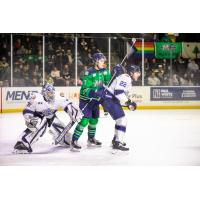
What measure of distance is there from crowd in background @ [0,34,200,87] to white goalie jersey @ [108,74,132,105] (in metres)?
0.08

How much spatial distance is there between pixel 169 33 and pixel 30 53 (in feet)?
3.34

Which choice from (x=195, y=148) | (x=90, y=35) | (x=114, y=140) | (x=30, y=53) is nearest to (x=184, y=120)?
(x=195, y=148)

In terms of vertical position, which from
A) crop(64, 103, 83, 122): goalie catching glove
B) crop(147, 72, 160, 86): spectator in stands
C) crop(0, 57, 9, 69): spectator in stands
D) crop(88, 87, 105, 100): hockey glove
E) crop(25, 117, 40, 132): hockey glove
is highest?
crop(0, 57, 9, 69): spectator in stands

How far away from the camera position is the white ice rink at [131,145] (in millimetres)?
3818

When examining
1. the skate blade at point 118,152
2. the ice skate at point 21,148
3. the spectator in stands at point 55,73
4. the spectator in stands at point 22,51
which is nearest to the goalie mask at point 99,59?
the spectator in stands at point 55,73

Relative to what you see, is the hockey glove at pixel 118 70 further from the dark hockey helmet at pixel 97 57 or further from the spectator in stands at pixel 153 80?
the spectator in stands at pixel 153 80

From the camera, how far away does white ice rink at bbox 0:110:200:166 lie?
382 cm

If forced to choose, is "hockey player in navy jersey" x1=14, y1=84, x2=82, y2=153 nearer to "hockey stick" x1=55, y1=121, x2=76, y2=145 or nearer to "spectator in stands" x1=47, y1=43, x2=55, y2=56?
"hockey stick" x1=55, y1=121, x2=76, y2=145

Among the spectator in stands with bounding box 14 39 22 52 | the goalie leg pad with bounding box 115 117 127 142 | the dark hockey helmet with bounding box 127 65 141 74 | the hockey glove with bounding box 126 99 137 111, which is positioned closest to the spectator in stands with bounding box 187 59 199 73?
the dark hockey helmet with bounding box 127 65 141 74

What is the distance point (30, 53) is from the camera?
3906 mm

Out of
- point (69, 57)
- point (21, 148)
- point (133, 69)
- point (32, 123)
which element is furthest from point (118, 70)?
point (21, 148)

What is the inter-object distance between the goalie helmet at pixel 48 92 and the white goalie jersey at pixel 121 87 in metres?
0.41

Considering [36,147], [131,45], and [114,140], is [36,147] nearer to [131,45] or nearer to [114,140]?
[114,140]

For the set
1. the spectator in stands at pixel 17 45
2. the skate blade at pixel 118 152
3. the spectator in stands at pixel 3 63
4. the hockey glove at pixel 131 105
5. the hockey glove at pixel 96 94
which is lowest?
the skate blade at pixel 118 152
